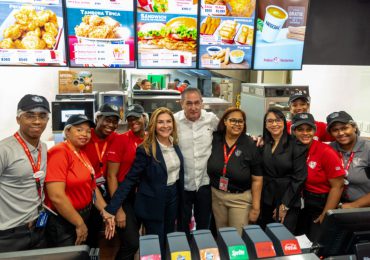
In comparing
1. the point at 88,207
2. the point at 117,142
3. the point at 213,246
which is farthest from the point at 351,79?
the point at 213,246

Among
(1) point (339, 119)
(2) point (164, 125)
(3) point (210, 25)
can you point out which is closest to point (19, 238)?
(2) point (164, 125)

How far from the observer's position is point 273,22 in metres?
3.39

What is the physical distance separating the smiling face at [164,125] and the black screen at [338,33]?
245cm

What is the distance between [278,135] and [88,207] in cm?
161

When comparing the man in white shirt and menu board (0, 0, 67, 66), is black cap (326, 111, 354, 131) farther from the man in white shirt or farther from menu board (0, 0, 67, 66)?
menu board (0, 0, 67, 66)

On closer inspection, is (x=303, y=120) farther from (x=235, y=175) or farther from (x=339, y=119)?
(x=235, y=175)

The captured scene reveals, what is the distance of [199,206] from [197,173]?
0.32m

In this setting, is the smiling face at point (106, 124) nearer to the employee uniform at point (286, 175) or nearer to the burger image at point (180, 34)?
the burger image at point (180, 34)

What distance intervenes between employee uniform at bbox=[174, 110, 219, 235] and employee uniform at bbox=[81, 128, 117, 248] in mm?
619

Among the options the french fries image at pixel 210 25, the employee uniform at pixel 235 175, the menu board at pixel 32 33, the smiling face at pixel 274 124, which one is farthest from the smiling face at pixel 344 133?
the menu board at pixel 32 33

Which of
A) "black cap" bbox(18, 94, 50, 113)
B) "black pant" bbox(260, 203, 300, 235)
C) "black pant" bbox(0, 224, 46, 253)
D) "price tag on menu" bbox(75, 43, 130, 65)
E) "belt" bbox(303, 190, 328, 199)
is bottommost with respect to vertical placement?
"black pant" bbox(260, 203, 300, 235)

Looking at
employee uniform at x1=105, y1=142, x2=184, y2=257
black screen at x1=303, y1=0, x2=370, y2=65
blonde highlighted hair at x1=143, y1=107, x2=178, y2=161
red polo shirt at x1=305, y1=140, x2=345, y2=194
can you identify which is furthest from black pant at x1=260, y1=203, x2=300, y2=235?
black screen at x1=303, y1=0, x2=370, y2=65

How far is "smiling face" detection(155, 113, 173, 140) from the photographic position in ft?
7.93

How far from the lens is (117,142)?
8.52 feet
